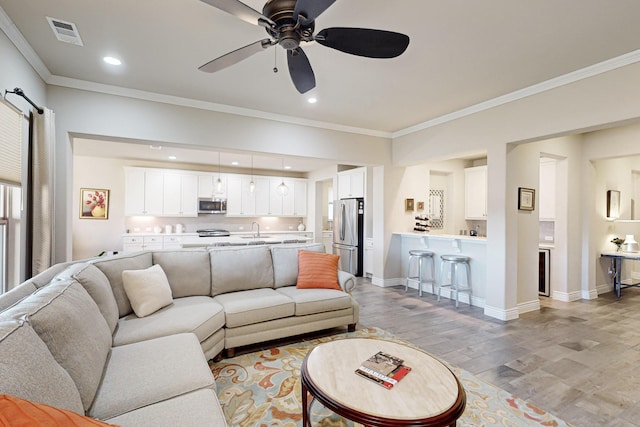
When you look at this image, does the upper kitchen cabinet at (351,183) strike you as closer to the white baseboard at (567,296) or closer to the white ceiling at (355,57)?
the white ceiling at (355,57)

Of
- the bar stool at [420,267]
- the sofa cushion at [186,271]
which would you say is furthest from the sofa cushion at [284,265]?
the bar stool at [420,267]

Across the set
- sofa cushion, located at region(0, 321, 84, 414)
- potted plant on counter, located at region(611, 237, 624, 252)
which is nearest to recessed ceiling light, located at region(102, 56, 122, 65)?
sofa cushion, located at region(0, 321, 84, 414)

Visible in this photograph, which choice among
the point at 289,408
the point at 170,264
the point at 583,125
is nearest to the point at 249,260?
the point at 170,264

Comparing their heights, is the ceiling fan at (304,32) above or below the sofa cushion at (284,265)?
above

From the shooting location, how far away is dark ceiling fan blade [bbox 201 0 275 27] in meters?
1.65

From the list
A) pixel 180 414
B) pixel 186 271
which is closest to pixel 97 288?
pixel 186 271

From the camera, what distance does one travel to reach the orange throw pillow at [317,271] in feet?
11.4

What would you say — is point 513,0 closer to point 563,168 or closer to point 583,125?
point 583,125

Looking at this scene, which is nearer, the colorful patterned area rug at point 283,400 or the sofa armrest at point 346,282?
the colorful patterned area rug at point 283,400

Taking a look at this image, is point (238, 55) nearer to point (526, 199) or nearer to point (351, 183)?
point (526, 199)

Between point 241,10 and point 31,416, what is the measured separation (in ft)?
6.40

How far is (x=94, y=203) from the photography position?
6.75 m

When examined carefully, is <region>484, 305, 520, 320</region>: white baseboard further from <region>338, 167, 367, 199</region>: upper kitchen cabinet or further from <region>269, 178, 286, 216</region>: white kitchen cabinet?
<region>269, 178, 286, 216</region>: white kitchen cabinet

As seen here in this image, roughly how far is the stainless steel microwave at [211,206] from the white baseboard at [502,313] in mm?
6196
